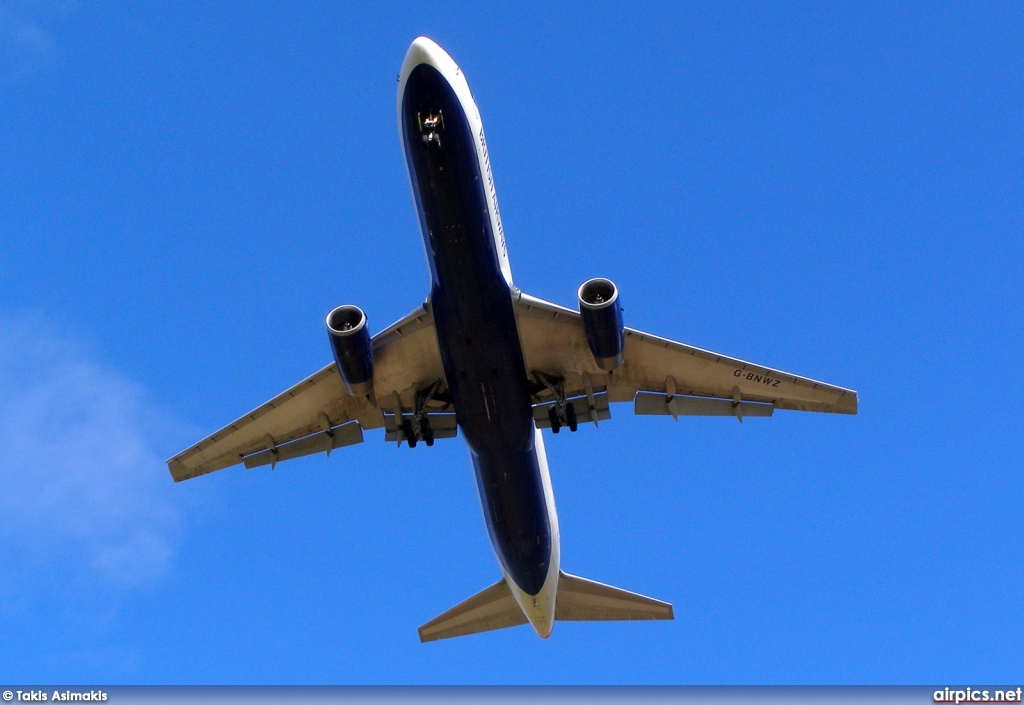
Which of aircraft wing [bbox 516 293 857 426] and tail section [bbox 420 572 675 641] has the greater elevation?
aircraft wing [bbox 516 293 857 426]

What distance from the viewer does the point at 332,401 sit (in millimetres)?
26891

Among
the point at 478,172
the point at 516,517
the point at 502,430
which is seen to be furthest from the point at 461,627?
the point at 478,172

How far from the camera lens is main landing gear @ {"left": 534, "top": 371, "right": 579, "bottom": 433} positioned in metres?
25.6

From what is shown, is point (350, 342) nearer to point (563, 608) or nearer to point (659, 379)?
point (659, 379)

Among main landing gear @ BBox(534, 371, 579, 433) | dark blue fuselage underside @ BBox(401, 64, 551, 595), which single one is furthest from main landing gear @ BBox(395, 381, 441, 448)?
main landing gear @ BBox(534, 371, 579, 433)

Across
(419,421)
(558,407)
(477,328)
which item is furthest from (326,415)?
(477,328)

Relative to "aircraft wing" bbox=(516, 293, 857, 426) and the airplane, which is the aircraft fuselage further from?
"aircraft wing" bbox=(516, 293, 857, 426)

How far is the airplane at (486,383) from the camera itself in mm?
21047

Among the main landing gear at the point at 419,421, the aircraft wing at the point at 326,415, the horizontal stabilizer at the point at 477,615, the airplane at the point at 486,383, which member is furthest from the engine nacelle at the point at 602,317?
the horizontal stabilizer at the point at 477,615

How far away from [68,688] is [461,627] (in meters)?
12.7

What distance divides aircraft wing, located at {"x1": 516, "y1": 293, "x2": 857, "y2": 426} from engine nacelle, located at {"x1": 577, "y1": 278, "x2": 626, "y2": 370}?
1385 mm

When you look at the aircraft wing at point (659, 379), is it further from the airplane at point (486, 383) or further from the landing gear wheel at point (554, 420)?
the landing gear wheel at point (554, 420)

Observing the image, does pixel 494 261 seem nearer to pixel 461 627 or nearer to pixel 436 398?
pixel 436 398

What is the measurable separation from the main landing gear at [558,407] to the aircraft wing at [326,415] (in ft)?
8.62
